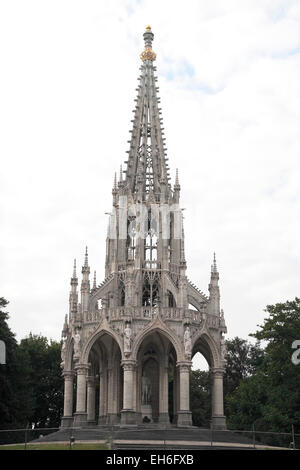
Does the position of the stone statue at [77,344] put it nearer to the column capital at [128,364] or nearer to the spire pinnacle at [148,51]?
the column capital at [128,364]

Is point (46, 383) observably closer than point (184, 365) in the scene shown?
No

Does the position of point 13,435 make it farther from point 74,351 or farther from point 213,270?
point 213,270

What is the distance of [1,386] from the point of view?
2197 inches

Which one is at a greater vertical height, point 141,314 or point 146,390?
point 141,314

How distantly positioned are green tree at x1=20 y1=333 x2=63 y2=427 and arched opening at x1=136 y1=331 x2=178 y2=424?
25458 mm

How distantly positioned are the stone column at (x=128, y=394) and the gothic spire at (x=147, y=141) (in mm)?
14574

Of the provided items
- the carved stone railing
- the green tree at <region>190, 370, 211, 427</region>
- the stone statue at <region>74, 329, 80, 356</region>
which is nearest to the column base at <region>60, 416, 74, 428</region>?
the stone statue at <region>74, 329, 80, 356</region>

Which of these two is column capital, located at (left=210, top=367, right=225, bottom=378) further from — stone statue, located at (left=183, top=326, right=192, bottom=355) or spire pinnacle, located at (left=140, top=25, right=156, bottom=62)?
spire pinnacle, located at (left=140, top=25, right=156, bottom=62)

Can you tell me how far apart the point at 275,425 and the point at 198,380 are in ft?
130

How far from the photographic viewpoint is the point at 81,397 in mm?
49906

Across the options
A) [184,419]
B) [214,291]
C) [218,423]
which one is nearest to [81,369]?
[184,419]

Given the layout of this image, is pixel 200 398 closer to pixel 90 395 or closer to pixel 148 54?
pixel 90 395

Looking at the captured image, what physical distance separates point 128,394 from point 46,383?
30.5 m
